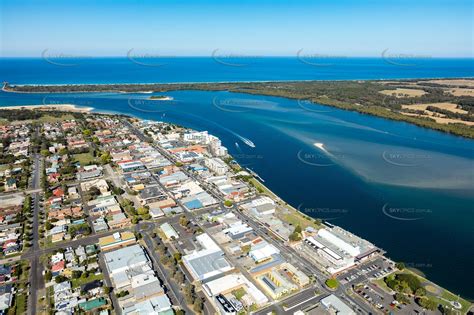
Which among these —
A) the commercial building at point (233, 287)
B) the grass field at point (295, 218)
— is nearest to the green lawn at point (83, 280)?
the commercial building at point (233, 287)

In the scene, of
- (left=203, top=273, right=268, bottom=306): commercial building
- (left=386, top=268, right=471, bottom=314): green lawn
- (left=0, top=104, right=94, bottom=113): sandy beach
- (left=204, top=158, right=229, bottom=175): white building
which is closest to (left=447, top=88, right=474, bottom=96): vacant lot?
(left=204, top=158, right=229, bottom=175): white building

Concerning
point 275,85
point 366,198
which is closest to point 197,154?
point 366,198

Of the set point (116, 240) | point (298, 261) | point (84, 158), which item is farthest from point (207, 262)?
point (84, 158)

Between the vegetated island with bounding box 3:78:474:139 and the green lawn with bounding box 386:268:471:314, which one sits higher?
the vegetated island with bounding box 3:78:474:139

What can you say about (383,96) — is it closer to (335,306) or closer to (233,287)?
(335,306)

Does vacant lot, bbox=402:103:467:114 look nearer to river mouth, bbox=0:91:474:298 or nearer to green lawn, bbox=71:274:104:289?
river mouth, bbox=0:91:474:298

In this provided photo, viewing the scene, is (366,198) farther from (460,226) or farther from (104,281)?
(104,281)

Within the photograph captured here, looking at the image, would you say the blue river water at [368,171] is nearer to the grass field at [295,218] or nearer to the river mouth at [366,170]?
the river mouth at [366,170]
